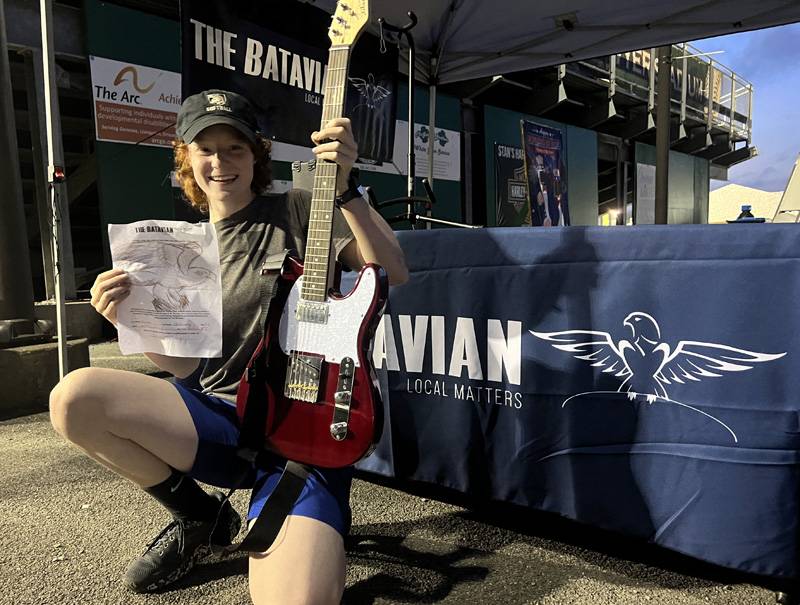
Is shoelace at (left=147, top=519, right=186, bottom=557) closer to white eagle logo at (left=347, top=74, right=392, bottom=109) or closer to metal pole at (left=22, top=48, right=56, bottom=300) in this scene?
white eagle logo at (left=347, top=74, right=392, bottom=109)

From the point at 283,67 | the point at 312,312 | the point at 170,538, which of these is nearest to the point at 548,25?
the point at 283,67

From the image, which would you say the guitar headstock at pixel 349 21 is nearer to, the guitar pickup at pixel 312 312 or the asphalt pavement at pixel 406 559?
the guitar pickup at pixel 312 312

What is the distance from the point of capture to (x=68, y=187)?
703cm

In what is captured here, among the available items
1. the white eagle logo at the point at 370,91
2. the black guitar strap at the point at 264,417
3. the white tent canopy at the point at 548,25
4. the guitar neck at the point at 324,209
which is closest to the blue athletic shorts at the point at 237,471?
the black guitar strap at the point at 264,417

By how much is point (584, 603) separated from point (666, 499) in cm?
36

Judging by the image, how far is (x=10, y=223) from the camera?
383cm

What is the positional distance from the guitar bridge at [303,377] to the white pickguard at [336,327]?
20 millimetres

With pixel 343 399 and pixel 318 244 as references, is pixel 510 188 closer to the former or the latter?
pixel 318 244

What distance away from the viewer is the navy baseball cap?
5.04ft

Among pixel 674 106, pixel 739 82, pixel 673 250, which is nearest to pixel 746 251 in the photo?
pixel 673 250

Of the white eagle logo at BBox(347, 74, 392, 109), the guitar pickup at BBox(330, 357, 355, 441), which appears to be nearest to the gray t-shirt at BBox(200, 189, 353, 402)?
the guitar pickup at BBox(330, 357, 355, 441)

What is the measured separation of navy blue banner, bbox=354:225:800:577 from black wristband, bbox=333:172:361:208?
22.8 inches

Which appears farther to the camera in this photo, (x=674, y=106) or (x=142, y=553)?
(x=674, y=106)

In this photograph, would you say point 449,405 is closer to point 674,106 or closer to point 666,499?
point 666,499
